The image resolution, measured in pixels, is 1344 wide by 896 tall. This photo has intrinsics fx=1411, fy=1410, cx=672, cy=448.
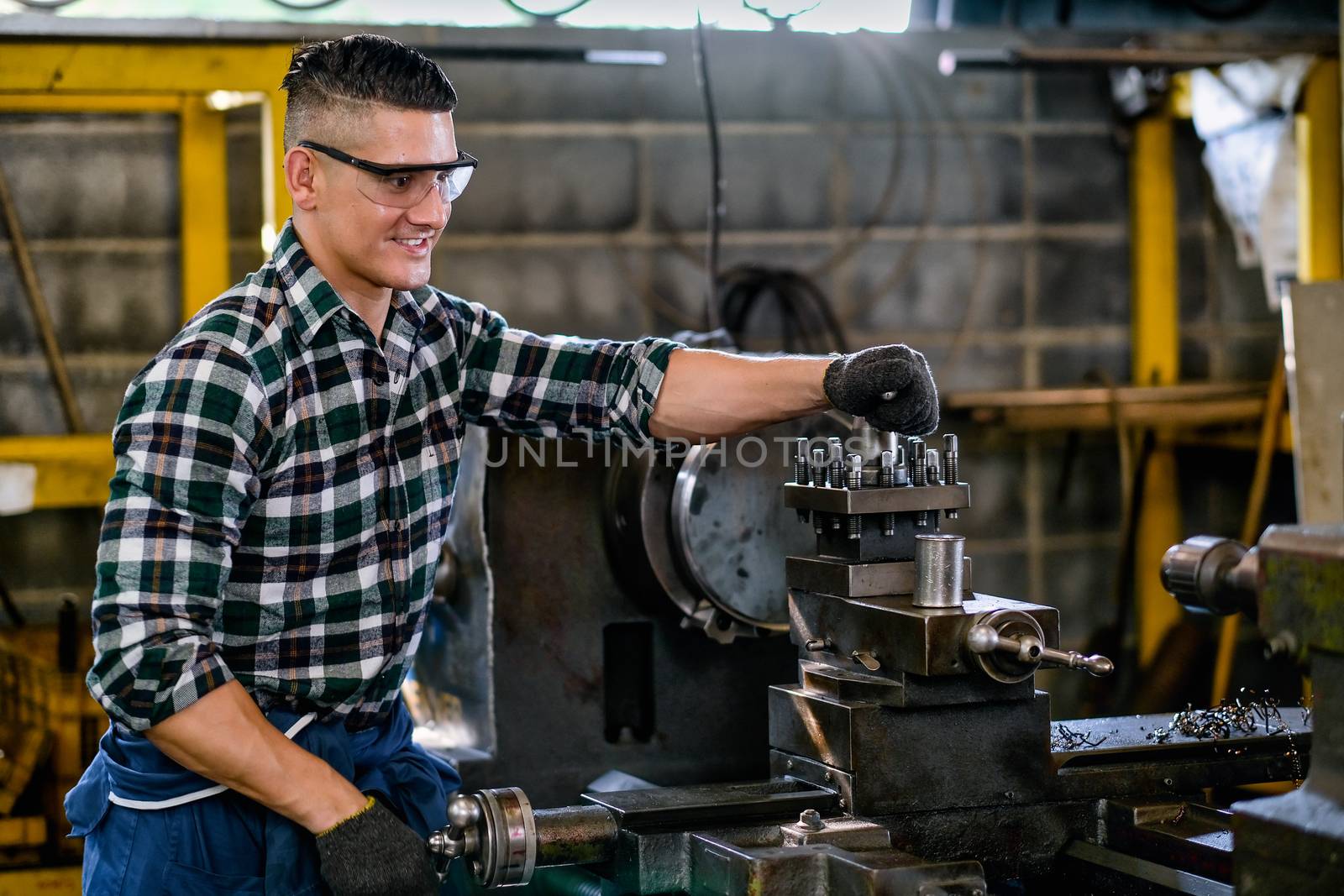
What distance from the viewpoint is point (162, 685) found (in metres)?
1.16

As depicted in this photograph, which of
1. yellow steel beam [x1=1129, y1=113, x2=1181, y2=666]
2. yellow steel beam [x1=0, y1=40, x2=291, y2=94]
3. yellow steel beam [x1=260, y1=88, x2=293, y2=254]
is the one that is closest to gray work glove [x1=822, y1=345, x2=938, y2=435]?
yellow steel beam [x1=260, y1=88, x2=293, y2=254]

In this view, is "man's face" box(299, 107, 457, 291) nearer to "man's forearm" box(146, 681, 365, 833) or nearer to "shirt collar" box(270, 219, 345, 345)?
"shirt collar" box(270, 219, 345, 345)

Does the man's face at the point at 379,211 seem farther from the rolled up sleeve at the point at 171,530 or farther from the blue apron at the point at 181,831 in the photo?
the blue apron at the point at 181,831

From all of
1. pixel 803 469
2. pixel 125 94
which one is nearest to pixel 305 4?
pixel 125 94

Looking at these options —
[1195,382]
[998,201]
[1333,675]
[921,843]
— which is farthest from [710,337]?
Answer: [1195,382]

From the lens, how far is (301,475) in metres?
1.30

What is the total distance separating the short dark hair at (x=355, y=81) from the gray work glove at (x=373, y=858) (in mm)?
642

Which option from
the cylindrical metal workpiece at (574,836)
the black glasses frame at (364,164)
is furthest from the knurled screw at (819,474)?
the black glasses frame at (364,164)

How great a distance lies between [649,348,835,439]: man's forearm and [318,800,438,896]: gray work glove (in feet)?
1.71

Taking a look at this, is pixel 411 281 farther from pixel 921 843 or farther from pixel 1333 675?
pixel 1333 675

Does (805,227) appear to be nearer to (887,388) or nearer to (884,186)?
(884,186)

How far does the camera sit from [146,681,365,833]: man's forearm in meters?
1.17

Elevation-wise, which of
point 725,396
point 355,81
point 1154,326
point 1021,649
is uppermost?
point 355,81

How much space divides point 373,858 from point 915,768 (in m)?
0.48
